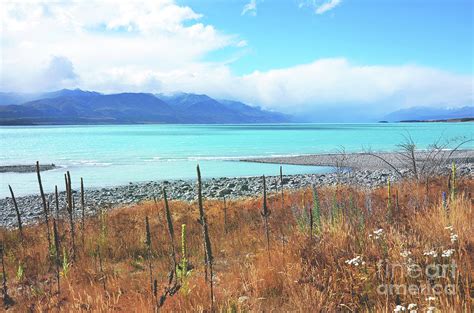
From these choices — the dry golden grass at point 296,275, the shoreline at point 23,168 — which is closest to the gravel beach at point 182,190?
the dry golden grass at point 296,275

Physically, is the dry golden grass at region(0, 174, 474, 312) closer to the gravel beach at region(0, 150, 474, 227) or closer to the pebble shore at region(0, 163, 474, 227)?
the gravel beach at region(0, 150, 474, 227)

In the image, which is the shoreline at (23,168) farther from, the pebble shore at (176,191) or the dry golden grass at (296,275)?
the dry golden grass at (296,275)

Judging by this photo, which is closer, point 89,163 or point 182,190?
point 182,190

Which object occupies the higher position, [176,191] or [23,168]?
[23,168]

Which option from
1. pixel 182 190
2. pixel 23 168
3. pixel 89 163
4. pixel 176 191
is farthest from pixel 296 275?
pixel 89 163

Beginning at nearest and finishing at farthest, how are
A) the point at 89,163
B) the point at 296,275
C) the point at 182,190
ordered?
the point at 296,275 < the point at 182,190 < the point at 89,163

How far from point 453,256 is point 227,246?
4362 mm

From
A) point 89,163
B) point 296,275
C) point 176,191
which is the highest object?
point 296,275

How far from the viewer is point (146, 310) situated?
3895mm

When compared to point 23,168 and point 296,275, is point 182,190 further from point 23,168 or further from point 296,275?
point 23,168

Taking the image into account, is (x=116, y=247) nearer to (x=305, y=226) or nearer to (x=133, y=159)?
(x=305, y=226)

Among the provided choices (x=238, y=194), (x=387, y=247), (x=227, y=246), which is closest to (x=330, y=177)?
(x=238, y=194)

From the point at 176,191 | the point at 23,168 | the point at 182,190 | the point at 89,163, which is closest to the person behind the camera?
the point at 176,191

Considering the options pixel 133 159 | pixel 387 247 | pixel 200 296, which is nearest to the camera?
pixel 200 296
